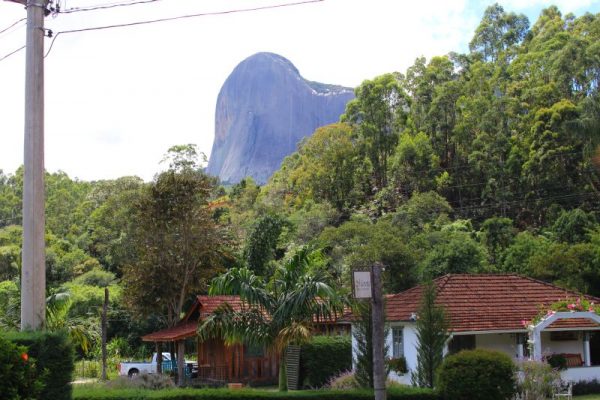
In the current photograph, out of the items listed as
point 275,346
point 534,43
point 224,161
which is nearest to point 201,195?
point 275,346

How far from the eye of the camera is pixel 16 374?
8.24 m

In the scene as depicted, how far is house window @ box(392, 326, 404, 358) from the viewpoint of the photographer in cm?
2592

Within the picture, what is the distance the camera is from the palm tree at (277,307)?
62.8ft

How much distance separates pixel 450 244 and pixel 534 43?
4179cm

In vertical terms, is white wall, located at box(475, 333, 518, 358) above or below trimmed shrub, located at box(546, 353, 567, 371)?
above

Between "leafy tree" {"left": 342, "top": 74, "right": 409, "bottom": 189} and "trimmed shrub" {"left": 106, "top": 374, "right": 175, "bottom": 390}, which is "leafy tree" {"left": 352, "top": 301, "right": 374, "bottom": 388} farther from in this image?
"leafy tree" {"left": 342, "top": 74, "right": 409, "bottom": 189}

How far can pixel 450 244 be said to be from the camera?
38406mm

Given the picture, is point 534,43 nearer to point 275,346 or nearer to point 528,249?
point 528,249

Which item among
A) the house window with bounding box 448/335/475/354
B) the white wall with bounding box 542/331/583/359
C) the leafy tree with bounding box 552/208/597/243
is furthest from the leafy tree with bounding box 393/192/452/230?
the house window with bounding box 448/335/475/354

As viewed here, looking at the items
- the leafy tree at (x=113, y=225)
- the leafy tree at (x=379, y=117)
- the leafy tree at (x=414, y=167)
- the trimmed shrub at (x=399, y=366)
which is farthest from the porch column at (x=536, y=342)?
the leafy tree at (x=379, y=117)

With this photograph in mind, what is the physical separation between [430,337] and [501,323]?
7176 mm

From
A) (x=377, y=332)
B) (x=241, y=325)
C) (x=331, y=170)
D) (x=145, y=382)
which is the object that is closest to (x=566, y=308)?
(x=241, y=325)

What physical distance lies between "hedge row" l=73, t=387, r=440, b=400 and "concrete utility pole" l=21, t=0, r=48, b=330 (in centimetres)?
443

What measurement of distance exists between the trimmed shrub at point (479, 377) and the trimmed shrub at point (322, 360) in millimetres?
10592
